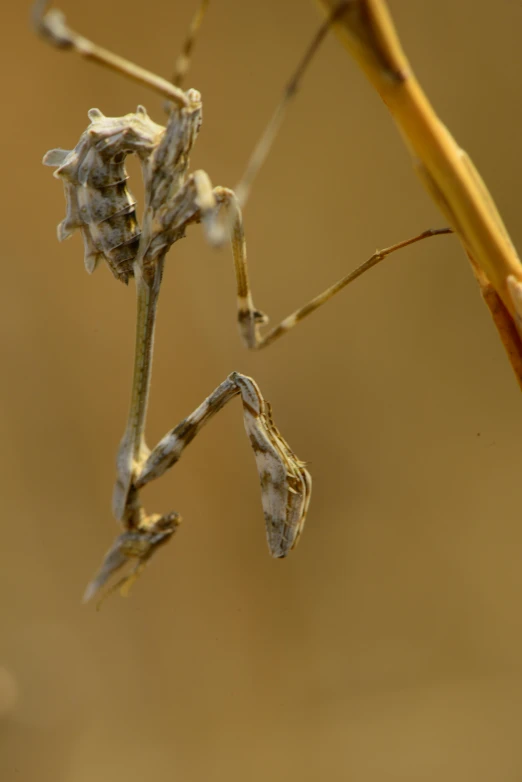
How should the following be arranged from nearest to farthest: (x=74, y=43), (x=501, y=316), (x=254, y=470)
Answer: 1. (x=74, y=43)
2. (x=501, y=316)
3. (x=254, y=470)

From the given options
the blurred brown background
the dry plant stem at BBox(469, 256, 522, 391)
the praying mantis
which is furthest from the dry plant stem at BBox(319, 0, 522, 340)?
the blurred brown background

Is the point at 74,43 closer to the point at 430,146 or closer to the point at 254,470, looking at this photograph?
the point at 430,146

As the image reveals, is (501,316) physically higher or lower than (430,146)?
lower

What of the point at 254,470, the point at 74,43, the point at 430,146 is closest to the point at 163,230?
the point at 74,43

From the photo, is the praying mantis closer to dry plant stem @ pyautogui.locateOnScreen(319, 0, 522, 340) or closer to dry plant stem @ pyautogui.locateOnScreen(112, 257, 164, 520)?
dry plant stem @ pyautogui.locateOnScreen(112, 257, 164, 520)

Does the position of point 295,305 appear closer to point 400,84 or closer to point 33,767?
point 400,84

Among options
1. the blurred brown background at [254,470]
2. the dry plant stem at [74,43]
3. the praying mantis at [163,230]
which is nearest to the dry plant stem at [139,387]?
the praying mantis at [163,230]
